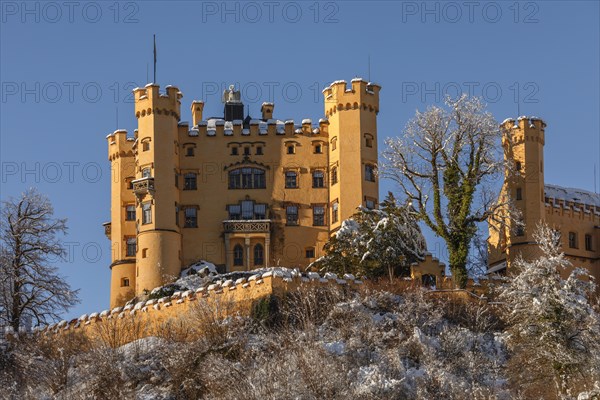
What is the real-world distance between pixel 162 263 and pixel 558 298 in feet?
90.9

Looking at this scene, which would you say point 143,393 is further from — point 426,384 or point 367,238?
point 367,238

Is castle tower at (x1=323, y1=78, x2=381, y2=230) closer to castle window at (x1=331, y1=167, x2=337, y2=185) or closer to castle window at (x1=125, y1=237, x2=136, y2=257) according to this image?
castle window at (x1=331, y1=167, x2=337, y2=185)

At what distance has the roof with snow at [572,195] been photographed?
282 ft

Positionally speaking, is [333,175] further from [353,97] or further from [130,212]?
[130,212]

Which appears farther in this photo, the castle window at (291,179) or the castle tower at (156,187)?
the castle window at (291,179)

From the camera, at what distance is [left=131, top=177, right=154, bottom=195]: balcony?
81.1 metres

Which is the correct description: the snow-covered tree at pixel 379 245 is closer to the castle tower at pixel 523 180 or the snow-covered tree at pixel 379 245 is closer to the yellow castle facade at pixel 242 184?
the yellow castle facade at pixel 242 184

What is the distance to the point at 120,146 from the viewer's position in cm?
8719

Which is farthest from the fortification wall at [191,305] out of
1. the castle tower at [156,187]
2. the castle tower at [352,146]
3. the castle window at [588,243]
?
the castle window at [588,243]

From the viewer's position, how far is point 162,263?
261ft

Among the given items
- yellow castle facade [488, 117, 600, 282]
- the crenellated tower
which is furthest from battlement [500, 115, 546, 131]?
the crenellated tower

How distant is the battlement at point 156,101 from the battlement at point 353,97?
828 centimetres

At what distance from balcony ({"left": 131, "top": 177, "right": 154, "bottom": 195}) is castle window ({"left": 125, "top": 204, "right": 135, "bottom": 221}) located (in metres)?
3.73

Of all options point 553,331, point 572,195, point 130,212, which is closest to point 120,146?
point 130,212
